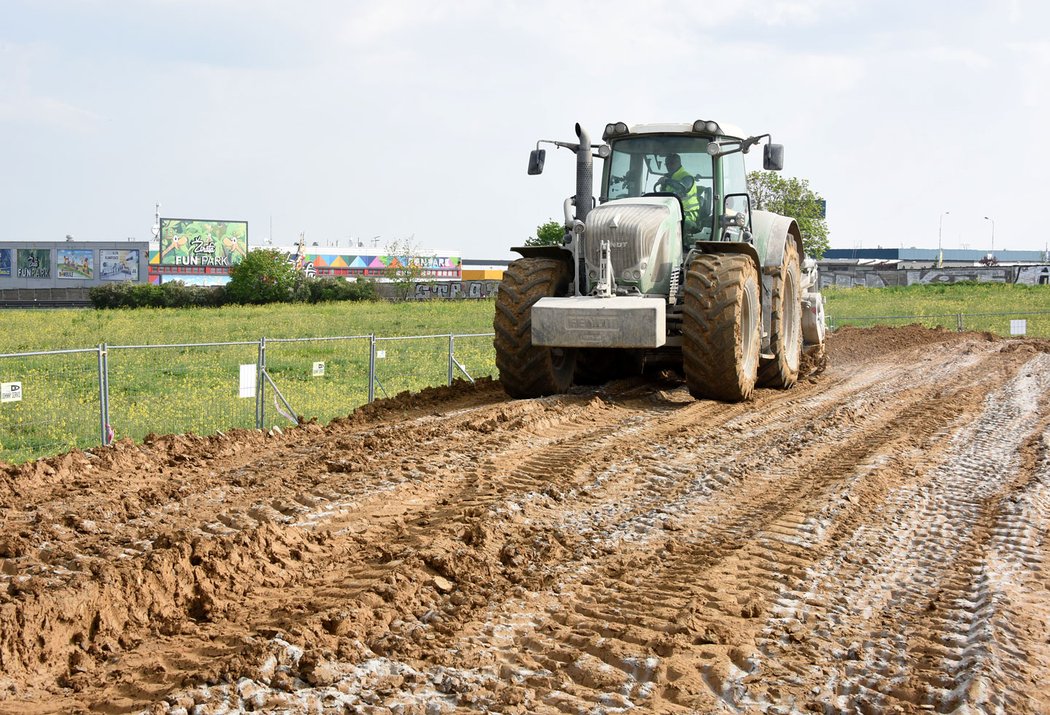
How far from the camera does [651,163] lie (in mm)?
12211

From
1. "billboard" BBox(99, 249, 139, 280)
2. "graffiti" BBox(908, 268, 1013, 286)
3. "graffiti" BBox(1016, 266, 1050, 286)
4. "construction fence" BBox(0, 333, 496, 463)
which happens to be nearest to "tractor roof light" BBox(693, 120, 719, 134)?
"construction fence" BBox(0, 333, 496, 463)

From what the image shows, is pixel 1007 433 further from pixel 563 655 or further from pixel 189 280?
pixel 189 280

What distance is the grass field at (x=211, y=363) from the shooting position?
11.8m

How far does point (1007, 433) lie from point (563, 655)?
717 cm

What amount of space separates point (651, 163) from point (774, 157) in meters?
1.44

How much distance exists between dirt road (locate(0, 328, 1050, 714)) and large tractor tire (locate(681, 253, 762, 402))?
1.52 metres

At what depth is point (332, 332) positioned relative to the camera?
114 ft

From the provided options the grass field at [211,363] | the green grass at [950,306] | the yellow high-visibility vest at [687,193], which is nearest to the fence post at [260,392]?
the grass field at [211,363]

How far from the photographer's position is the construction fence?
11.2m

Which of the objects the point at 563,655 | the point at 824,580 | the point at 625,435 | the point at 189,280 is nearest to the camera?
the point at 563,655

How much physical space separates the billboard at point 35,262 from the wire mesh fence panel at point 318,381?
7727cm

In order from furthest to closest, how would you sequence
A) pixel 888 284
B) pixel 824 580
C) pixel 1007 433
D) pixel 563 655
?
pixel 888 284 < pixel 1007 433 < pixel 824 580 < pixel 563 655

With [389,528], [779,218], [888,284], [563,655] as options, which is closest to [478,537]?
[389,528]

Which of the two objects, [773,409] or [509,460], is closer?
[509,460]
